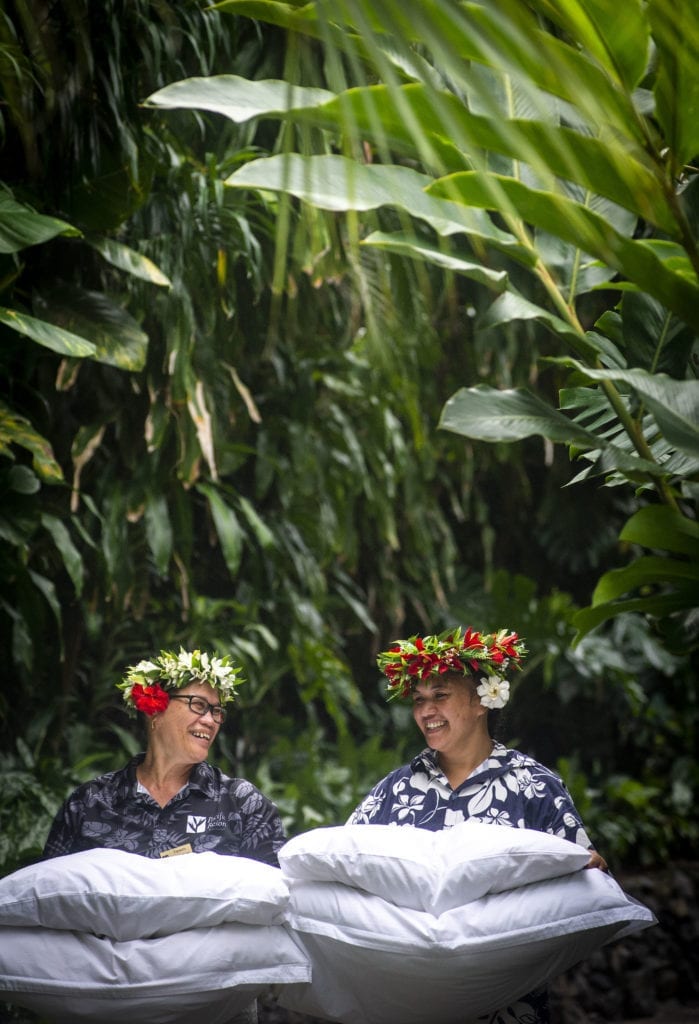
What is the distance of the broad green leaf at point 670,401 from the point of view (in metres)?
1.30

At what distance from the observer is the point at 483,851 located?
6.02ft

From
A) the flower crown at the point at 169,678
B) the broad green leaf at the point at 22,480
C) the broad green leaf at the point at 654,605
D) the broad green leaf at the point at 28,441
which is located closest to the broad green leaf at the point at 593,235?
the broad green leaf at the point at 654,605

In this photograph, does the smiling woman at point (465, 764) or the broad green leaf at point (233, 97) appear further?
the smiling woman at point (465, 764)

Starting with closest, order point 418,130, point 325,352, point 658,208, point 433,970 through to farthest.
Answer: point 418,130, point 658,208, point 433,970, point 325,352

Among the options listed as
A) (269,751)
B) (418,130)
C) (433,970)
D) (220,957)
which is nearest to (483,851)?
(433,970)

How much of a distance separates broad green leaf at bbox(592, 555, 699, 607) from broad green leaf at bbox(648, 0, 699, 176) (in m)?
0.51

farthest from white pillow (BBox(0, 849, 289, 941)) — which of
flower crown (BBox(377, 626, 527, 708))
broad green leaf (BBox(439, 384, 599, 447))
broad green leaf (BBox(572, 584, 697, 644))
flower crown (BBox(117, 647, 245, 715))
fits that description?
broad green leaf (BBox(439, 384, 599, 447))

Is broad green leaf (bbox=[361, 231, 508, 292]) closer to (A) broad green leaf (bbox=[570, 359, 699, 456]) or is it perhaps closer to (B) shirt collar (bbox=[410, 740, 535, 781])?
(A) broad green leaf (bbox=[570, 359, 699, 456])

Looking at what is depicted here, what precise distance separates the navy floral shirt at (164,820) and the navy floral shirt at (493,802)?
206 millimetres

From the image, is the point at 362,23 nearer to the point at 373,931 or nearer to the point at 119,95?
the point at 373,931

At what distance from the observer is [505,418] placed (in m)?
1.43

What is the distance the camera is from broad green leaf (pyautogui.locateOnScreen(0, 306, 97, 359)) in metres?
2.51

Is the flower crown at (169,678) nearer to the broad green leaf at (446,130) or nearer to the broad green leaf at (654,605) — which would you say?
the broad green leaf at (654,605)

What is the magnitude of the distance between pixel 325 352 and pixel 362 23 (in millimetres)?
3273
